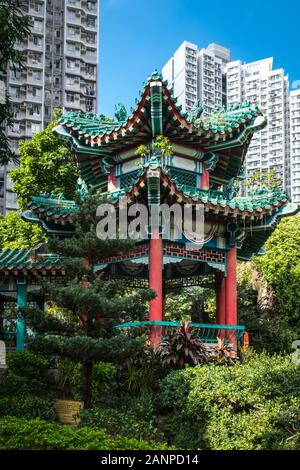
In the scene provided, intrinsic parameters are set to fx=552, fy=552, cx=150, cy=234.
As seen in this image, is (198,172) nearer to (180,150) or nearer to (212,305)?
(180,150)

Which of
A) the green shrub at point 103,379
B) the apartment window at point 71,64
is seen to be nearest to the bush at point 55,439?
the green shrub at point 103,379

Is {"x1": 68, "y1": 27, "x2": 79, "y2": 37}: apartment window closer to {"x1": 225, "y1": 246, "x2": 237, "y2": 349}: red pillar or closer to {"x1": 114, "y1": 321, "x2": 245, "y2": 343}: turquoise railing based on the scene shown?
{"x1": 225, "y1": 246, "x2": 237, "y2": 349}: red pillar

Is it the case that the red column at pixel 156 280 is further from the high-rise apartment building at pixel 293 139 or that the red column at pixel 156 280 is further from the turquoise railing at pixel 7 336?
the high-rise apartment building at pixel 293 139

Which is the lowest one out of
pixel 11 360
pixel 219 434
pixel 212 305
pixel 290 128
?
pixel 219 434

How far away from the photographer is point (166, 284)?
18.7 m

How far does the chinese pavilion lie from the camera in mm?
13406

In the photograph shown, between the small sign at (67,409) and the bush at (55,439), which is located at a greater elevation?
the bush at (55,439)

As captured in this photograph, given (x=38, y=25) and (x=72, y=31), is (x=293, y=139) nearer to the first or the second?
(x=72, y=31)

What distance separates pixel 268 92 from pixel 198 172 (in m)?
93.4

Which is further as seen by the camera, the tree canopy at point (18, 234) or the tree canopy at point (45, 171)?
the tree canopy at point (18, 234)

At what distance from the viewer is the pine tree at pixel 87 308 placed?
1009 centimetres

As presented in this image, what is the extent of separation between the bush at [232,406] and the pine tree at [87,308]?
4.33ft

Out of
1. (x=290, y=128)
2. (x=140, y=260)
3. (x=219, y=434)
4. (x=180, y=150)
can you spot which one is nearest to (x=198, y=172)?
(x=180, y=150)
